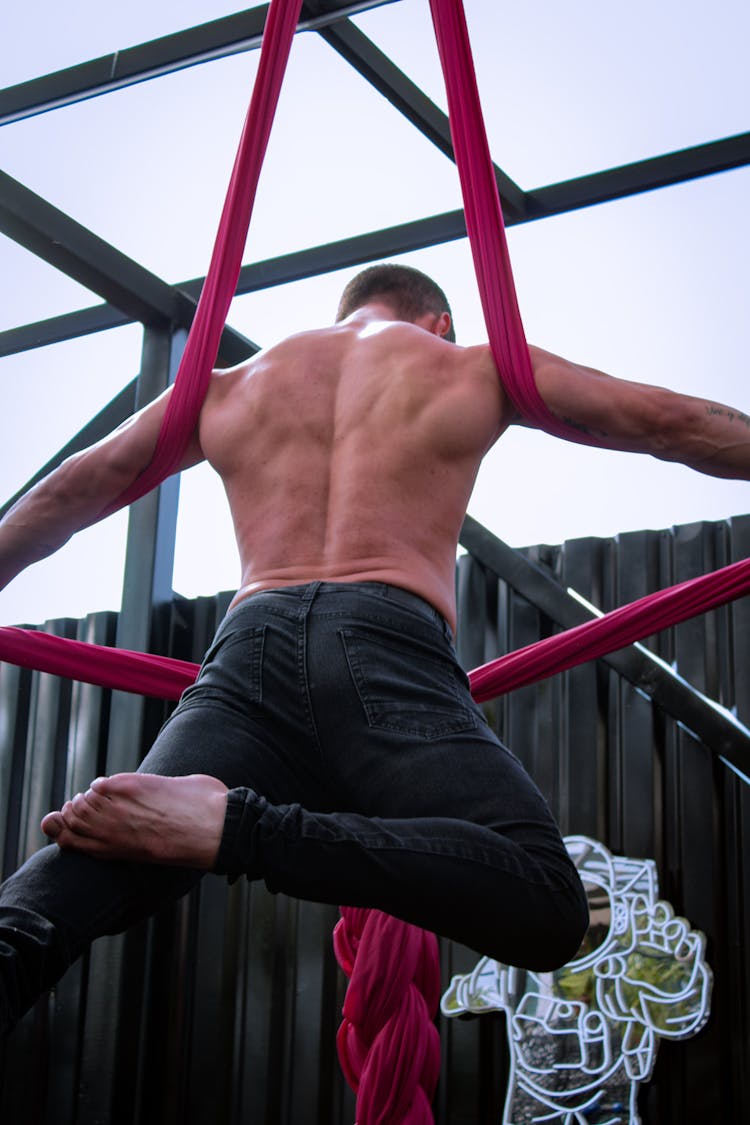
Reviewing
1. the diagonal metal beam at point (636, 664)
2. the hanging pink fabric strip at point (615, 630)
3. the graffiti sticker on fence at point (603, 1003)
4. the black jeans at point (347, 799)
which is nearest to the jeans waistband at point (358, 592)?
the black jeans at point (347, 799)

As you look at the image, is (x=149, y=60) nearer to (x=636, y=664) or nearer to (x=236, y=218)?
(x=236, y=218)

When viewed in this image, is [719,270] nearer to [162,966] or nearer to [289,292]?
[289,292]

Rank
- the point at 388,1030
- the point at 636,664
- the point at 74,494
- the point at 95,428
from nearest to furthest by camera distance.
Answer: the point at 74,494
the point at 388,1030
the point at 636,664
the point at 95,428

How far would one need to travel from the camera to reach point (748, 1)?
313 cm

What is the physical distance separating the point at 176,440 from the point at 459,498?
0.53 meters

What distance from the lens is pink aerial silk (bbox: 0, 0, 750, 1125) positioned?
216 cm

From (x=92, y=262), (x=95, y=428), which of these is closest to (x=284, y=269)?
(x=92, y=262)

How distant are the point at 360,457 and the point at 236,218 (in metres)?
0.71

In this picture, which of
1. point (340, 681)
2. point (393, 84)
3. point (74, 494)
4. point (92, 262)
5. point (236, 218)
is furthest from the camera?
point (92, 262)

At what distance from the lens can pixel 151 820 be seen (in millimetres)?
1522

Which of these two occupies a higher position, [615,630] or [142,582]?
[142,582]

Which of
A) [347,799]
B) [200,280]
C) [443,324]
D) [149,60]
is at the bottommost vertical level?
[347,799]

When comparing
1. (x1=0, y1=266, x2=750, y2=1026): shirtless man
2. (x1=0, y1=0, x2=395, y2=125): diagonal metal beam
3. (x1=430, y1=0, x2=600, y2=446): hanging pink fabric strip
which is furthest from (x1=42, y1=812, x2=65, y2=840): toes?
(x1=0, y1=0, x2=395, y2=125): diagonal metal beam

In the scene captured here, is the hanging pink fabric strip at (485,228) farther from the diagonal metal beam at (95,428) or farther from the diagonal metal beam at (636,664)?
the diagonal metal beam at (95,428)
